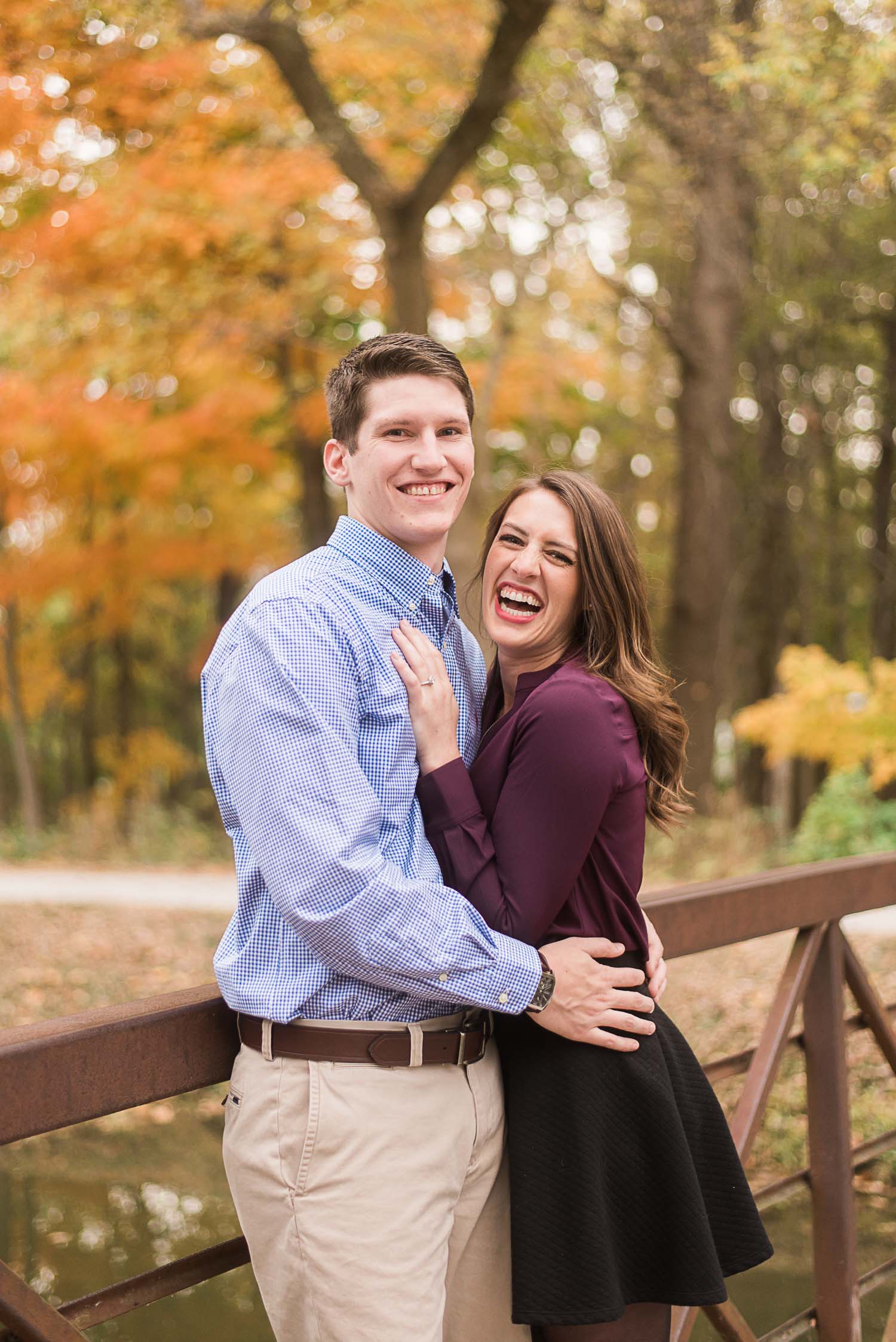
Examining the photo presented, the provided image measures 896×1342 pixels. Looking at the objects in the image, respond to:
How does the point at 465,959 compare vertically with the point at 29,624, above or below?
above

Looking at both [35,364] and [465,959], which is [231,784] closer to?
[465,959]

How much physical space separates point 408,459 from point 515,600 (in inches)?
13.4

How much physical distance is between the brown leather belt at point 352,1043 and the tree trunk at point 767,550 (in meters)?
14.2

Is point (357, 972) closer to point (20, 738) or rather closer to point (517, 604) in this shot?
point (517, 604)

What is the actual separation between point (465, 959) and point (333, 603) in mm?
564

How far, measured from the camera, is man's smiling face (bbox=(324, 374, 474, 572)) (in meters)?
2.12

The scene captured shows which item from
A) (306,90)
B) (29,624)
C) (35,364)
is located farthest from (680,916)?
(29,624)

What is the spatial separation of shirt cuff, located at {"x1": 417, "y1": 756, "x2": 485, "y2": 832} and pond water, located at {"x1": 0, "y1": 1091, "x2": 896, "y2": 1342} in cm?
260

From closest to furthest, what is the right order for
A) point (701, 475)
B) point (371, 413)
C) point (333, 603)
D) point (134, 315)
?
point (333, 603) → point (371, 413) → point (134, 315) → point (701, 475)

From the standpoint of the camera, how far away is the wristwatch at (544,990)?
199 centimetres

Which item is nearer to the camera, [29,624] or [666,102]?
[666,102]

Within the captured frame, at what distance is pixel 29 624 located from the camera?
21.0m

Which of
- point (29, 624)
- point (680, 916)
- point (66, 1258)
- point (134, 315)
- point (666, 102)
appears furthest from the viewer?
point (29, 624)

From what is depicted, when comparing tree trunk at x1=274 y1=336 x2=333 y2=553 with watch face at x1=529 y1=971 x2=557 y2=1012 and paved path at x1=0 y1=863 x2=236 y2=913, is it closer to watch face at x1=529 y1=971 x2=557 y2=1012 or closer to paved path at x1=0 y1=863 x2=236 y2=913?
paved path at x1=0 y1=863 x2=236 y2=913
